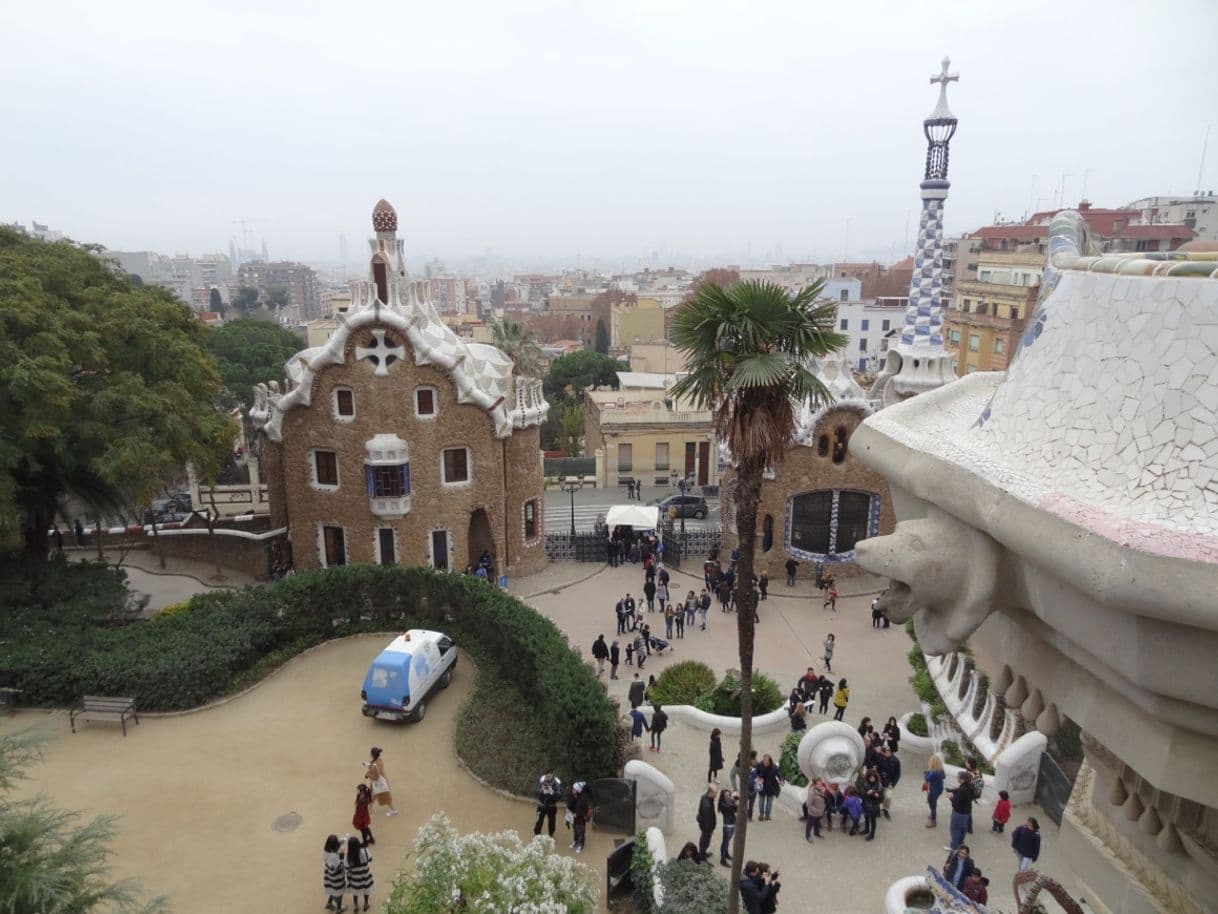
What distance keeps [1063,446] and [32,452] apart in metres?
20.6

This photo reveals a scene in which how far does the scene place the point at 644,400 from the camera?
4328 cm

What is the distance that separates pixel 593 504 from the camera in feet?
118

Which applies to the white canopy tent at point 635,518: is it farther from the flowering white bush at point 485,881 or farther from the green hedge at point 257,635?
the flowering white bush at point 485,881

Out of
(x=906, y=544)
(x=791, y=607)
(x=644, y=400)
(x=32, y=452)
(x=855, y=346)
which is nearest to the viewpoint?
(x=906, y=544)

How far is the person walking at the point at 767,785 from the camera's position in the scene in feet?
43.3

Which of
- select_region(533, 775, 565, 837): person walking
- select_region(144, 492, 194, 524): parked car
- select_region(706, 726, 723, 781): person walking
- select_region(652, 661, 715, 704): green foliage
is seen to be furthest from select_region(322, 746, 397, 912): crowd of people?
select_region(144, 492, 194, 524): parked car

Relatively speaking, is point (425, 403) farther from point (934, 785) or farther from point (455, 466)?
point (934, 785)

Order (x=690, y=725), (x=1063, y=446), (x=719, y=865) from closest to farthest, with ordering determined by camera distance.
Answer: (x=1063, y=446)
(x=719, y=865)
(x=690, y=725)

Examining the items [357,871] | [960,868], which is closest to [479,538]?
[357,871]

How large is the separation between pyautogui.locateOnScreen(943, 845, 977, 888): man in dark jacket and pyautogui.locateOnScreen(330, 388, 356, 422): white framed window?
719 inches

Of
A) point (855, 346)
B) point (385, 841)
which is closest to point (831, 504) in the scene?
point (385, 841)

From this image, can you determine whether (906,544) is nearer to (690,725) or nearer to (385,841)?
(385,841)

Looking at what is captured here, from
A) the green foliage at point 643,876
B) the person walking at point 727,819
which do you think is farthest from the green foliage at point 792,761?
the green foliage at point 643,876

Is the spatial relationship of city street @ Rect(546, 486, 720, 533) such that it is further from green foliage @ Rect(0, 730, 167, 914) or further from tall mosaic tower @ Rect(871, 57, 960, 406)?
green foliage @ Rect(0, 730, 167, 914)
